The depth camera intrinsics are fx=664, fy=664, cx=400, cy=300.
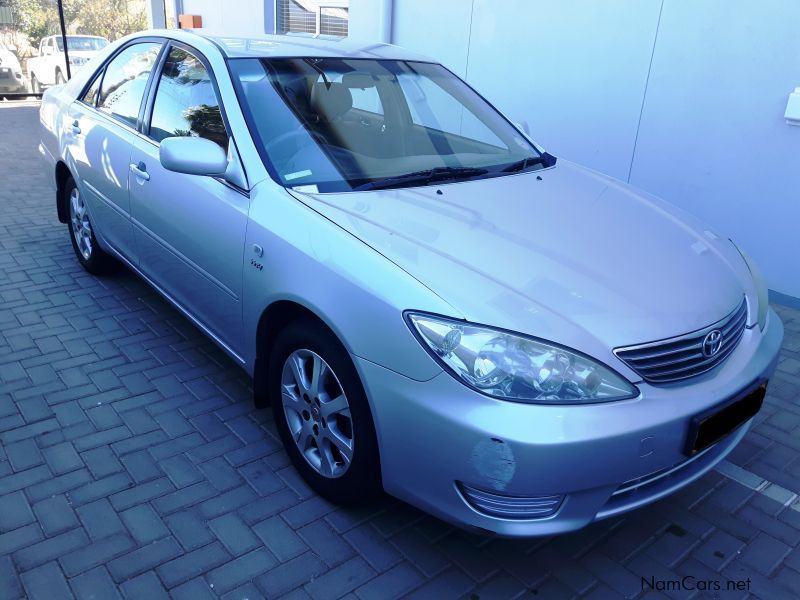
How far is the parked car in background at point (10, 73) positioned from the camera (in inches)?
543

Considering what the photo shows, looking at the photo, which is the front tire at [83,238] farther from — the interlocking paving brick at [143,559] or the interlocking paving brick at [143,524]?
the interlocking paving brick at [143,559]

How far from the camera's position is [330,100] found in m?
3.05

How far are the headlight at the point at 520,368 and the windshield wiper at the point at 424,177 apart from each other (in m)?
0.92

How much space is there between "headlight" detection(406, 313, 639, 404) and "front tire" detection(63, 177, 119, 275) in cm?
332

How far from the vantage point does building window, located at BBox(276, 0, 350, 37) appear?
8.27m

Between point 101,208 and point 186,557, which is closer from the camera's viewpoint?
point 186,557

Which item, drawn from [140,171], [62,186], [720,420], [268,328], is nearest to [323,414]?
[268,328]

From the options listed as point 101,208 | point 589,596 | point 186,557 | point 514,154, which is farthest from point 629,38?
point 186,557

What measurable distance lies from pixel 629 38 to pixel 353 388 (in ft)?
13.9

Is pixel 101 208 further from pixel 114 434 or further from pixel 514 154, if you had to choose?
pixel 514 154

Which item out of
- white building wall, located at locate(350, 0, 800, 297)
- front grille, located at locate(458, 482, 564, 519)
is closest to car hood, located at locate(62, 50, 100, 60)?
white building wall, located at locate(350, 0, 800, 297)

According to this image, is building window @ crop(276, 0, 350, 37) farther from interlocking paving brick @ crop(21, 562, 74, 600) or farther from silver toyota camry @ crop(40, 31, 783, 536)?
interlocking paving brick @ crop(21, 562, 74, 600)

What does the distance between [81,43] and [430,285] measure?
15.3 metres

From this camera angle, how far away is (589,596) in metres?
2.22
